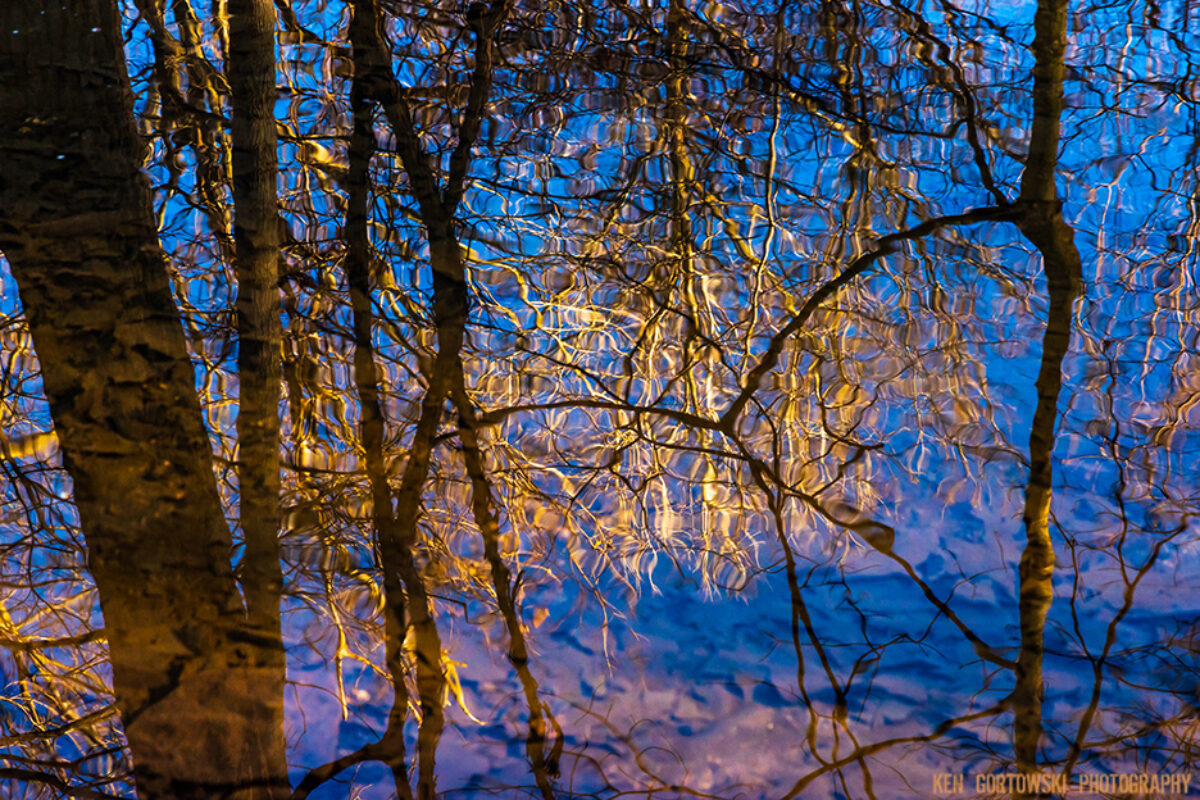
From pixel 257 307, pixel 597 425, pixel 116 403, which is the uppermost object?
pixel 257 307

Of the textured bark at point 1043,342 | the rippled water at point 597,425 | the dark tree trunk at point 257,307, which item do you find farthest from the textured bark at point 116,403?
the textured bark at point 1043,342

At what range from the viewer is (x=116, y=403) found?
5.17ft

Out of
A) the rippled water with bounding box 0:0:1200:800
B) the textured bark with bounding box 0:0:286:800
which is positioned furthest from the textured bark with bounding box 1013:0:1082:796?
the textured bark with bounding box 0:0:286:800

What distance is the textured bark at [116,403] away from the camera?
1541mm

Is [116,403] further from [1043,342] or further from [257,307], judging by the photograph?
[1043,342]

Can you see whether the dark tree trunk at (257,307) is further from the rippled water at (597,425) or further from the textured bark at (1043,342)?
the textured bark at (1043,342)

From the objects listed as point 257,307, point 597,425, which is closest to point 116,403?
point 257,307

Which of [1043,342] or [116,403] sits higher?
[1043,342]

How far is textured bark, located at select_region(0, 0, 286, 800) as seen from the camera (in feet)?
5.06

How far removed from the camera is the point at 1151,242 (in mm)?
A: 2508

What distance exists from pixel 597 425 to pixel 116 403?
1.11 metres

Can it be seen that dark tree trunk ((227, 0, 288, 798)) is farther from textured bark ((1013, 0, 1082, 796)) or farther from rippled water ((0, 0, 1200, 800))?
textured bark ((1013, 0, 1082, 796))

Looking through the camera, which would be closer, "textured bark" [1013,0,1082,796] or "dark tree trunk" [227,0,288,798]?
"textured bark" [1013,0,1082,796]

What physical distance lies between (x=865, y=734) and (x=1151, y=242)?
1925mm
